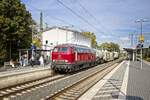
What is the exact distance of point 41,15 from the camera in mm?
46594

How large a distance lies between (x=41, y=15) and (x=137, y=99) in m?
35.5

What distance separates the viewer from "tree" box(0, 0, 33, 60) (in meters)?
45.8

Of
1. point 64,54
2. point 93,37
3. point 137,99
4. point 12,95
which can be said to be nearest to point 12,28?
point 64,54

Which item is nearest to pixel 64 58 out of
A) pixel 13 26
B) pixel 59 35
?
pixel 13 26

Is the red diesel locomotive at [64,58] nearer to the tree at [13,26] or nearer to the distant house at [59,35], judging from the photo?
the tree at [13,26]

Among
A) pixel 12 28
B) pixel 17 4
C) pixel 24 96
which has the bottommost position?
pixel 24 96

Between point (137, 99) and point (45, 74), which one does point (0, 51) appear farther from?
point (137, 99)

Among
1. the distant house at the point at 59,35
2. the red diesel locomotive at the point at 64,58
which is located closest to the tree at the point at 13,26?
the red diesel locomotive at the point at 64,58

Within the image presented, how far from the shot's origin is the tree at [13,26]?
45781 mm

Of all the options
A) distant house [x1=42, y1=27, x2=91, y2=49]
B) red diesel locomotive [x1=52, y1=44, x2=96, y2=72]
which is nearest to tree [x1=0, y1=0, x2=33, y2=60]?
red diesel locomotive [x1=52, y1=44, x2=96, y2=72]

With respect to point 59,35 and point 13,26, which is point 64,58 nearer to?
point 13,26

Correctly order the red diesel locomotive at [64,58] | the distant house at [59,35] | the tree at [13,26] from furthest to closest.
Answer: the distant house at [59,35] → the tree at [13,26] → the red diesel locomotive at [64,58]

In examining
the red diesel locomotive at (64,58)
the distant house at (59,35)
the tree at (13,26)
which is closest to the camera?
the red diesel locomotive at (64,58)

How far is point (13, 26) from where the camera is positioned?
46719 millimetres
